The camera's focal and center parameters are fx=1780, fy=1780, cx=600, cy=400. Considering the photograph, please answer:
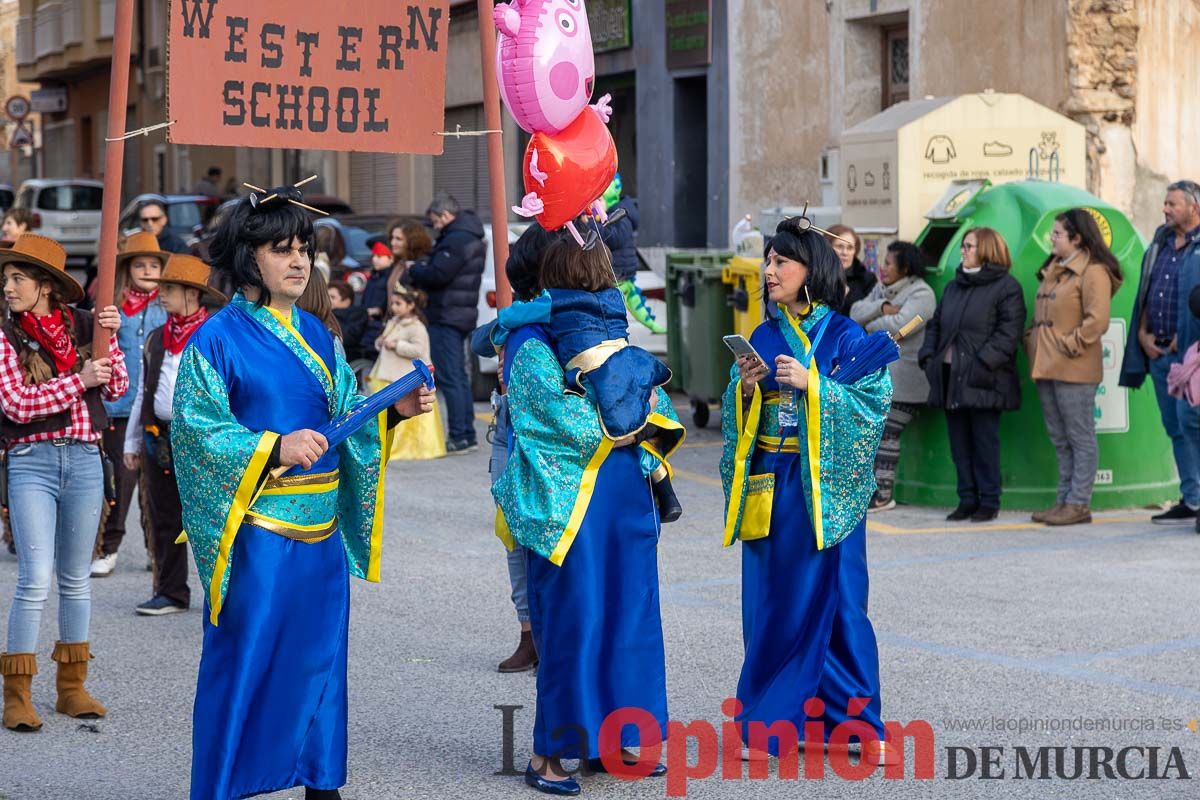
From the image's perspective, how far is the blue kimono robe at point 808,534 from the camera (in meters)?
5.54

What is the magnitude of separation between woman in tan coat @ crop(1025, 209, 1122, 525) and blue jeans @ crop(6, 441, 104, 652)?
222 inches

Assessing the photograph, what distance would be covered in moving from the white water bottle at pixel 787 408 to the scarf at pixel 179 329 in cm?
319

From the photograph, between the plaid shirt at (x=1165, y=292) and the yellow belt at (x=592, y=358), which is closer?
the yellow belt at (x=592, y=358)

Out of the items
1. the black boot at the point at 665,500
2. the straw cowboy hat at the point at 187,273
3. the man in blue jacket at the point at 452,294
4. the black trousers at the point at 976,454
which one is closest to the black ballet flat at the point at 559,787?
the black boot at the point at 665,500

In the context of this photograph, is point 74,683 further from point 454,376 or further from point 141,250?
point 454,376

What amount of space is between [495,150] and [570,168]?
67 cm

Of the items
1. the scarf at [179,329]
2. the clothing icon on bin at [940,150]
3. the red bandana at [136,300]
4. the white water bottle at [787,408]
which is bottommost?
the white water bottle at [787,408]

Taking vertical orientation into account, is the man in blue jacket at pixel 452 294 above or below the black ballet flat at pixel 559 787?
above

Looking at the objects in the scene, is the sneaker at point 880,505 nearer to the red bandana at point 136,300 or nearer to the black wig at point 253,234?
the red bandana at point 136,300

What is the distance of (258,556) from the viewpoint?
4793 millimetres

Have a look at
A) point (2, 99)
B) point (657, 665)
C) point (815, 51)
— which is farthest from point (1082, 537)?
point (2, 99)

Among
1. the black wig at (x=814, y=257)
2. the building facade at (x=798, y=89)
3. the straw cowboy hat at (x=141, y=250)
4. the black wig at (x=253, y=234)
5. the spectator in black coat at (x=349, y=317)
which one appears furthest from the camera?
the building facade at (x=798, y=89)

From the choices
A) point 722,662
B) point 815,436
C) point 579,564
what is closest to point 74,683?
point 579,564

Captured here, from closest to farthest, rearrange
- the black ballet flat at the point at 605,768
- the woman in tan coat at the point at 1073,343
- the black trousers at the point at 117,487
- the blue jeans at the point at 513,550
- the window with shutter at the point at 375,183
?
the black ballet flat at the point at 605,768
the blue jeans at the point at 513,550
the black trousers at the point at 117,487
the woman in tan coat at the point at 1073,343
the window with shutter at the point at 375,183
